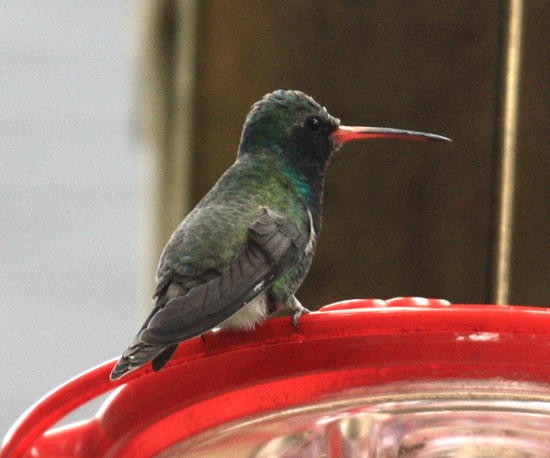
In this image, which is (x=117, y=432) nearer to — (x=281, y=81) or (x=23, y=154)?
(x=281, y=81)

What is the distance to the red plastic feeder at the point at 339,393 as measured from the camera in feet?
3.55

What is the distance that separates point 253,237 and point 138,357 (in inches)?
16.3

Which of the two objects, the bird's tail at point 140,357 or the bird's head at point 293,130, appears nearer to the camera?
the bird's tail at point 140,357

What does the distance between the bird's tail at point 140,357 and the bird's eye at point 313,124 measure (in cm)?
67

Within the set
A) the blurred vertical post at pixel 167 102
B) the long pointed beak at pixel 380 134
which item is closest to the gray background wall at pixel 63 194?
the blurred vertical post at pixel 167 102

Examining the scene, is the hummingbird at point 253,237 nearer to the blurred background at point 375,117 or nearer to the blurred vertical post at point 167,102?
the blurred background at point 375,117

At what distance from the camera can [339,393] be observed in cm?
112

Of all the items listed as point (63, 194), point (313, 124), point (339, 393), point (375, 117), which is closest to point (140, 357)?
point (339, 393)

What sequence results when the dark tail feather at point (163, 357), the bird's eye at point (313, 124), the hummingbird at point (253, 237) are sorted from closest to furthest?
the dark tail feather at point (163, 357) → the hummingbird at point (253, 237) → the bird's eye at point (313, 124)

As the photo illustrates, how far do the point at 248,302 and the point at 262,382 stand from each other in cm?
27

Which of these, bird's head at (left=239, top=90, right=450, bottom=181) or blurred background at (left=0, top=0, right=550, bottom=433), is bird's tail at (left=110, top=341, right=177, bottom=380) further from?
blurred background at (left=0, top=0, right=550, bottom=433)

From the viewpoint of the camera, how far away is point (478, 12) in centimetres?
218

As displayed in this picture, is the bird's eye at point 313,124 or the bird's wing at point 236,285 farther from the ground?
the bird's eye at point 313,124

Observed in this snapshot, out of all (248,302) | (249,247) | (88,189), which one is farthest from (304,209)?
(88,189)
